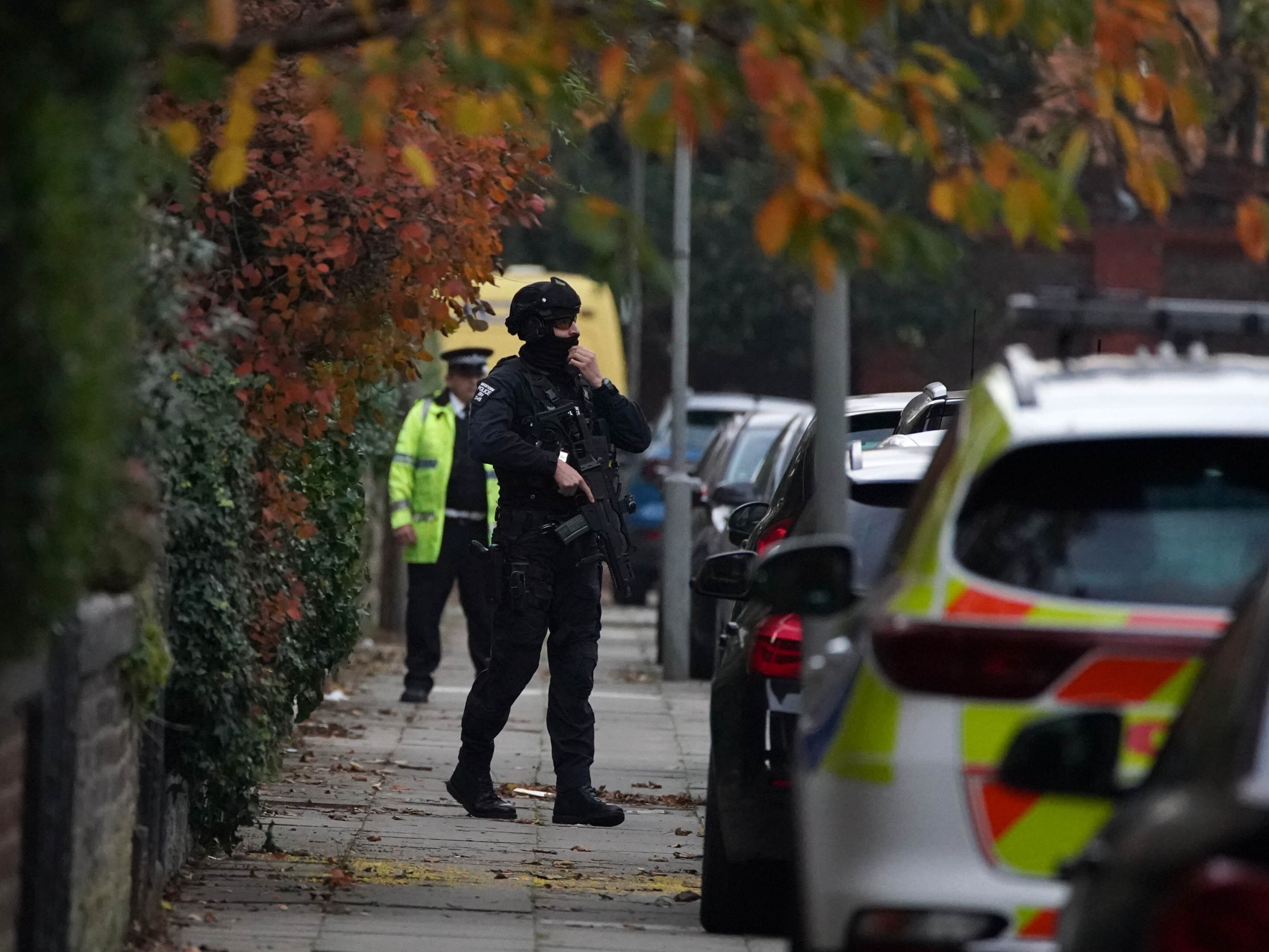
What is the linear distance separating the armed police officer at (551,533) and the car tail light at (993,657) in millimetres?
4729

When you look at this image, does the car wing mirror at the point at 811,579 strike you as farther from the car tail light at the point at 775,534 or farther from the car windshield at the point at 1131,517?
the car tail light at the point at 775,534

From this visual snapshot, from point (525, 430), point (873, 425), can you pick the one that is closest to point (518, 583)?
point (525, 430)

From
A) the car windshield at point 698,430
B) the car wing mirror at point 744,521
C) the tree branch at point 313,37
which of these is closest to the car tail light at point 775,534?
the car wing mirror at point 744,521

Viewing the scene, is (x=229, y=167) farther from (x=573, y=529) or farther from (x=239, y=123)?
(x=573, y=529)

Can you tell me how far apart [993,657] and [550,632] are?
16.6 ft

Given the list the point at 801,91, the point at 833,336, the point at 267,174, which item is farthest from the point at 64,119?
the point at 267,174

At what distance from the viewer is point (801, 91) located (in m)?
4.61

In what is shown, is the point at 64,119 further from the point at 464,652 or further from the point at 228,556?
the point at 464,652

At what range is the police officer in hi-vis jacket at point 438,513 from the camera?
44.2 ft

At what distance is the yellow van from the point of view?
19.2 metres

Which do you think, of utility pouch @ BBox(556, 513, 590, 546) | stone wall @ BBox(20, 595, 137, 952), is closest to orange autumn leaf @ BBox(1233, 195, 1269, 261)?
stone wall @ BBox(20, 595, 137, 952)

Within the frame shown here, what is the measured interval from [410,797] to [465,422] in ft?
13.7

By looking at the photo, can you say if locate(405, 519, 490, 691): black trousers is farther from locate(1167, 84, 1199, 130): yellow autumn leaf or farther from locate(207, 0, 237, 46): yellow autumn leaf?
locate(207, 0, 237, 46): yellow autumn leaf

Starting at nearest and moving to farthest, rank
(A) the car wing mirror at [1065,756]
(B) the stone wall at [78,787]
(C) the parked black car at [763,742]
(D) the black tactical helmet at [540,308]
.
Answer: (A) the car wing mirror at [1065,756]
(B) the stone wall at [78,787]
(C) the parked black car at [763,742]
(D) the black tactical helmet at [540,308]
